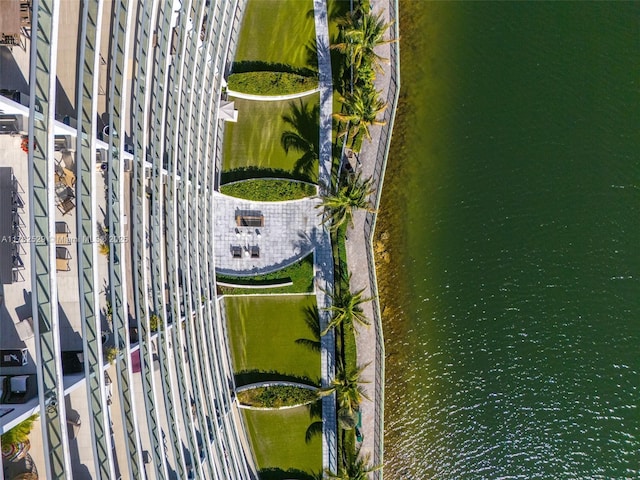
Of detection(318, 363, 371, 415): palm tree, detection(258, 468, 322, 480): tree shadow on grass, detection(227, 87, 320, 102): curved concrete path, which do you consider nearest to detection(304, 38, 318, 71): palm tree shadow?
detection(227, 87, 320, 102): curved concrete path

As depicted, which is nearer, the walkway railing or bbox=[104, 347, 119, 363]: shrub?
bbox=[104, 347, 119, 363]: shrub

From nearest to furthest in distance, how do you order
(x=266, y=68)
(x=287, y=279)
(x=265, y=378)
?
(x=266, y=68), (x=287, y=279), (x=265, y=378)

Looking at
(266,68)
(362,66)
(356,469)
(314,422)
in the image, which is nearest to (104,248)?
(266,68)

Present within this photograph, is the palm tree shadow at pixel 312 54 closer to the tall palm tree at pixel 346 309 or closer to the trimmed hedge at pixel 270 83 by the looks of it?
the trimmed hedge at pixel 270 83

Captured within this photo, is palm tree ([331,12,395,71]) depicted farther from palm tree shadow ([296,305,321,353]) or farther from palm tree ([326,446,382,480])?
palm tree ([326,446,382,480])

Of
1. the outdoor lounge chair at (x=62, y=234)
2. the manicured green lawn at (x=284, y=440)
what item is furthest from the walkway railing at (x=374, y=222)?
the outdoor lounge chair at (x=62, y=234)

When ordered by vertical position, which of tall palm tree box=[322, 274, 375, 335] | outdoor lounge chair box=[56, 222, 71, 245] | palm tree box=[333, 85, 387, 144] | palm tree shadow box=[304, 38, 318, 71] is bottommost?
tall palm tree box=[322, 274, 375, 335]

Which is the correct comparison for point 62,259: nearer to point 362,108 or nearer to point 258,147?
point 258,147

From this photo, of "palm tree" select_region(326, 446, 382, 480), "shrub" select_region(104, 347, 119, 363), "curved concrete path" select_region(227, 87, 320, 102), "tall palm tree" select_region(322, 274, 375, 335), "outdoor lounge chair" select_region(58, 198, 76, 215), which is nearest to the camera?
"outdoor lounge chair" select_region(58, 198, 76, 215)
